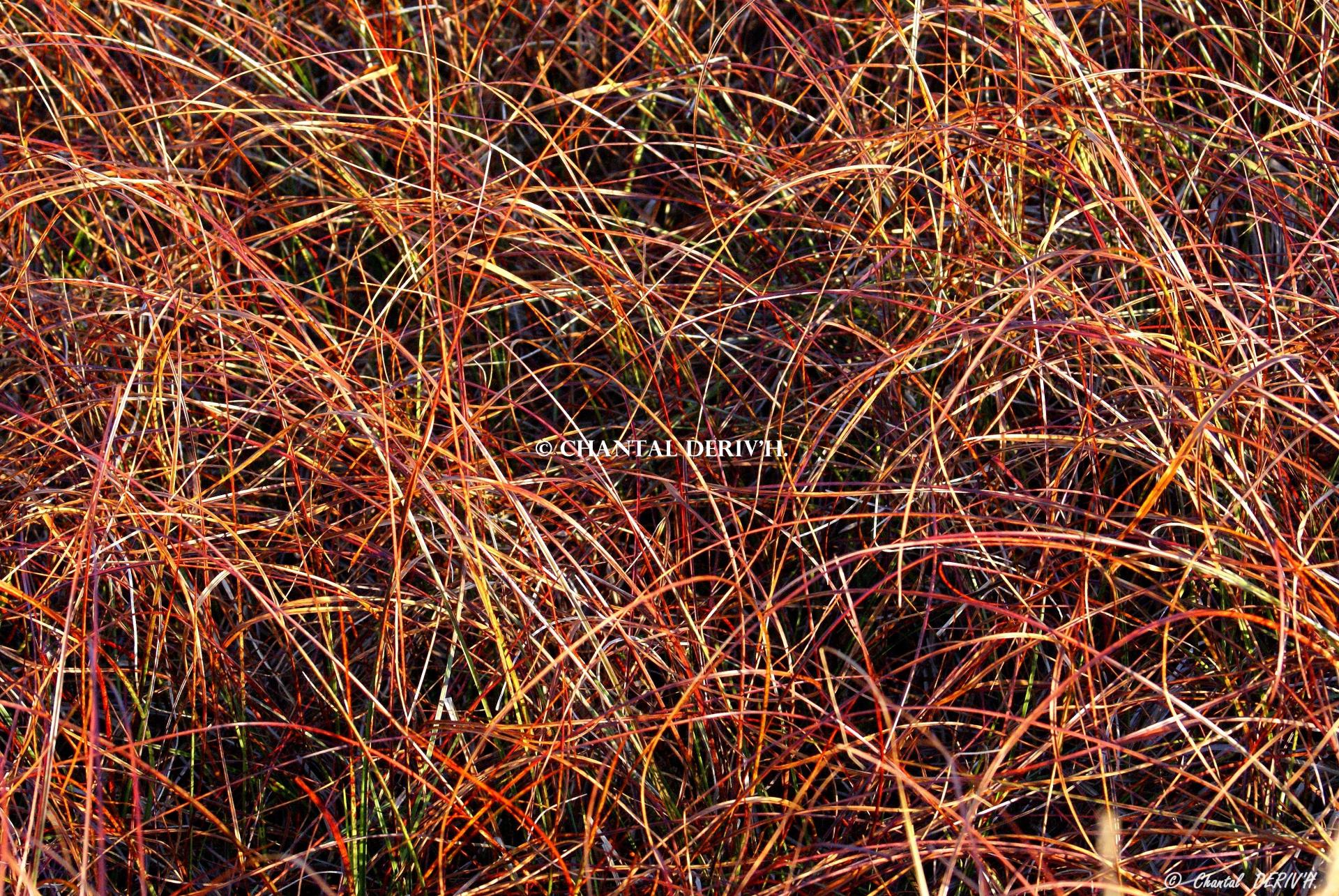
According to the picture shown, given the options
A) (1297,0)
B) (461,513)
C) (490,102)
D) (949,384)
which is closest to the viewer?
(461,513)

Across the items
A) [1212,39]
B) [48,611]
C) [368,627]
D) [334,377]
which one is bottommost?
[368,627]

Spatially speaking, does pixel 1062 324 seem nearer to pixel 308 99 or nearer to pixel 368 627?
pixel 368 627

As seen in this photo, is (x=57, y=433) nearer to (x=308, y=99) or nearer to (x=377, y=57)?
(x=308, y=99)

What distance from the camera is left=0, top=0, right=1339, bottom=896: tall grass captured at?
0.89 metres

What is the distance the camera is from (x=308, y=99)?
133cm

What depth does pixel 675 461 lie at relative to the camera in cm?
113

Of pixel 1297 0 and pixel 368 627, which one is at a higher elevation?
pixel 1297 0

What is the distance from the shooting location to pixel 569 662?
96cm

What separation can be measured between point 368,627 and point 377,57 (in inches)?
29.9

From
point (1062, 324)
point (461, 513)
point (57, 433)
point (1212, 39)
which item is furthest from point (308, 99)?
point (1212, 39)

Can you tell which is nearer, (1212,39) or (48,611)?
(48,611)

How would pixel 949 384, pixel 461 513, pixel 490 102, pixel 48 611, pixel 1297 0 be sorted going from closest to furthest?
pixel 48 611 → pixel 461 513 → pixel 949 384 → pixel 1297 0 → pixel 490 102

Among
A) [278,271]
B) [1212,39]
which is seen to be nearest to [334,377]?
[278,271]

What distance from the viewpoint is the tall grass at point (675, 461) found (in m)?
0.89
